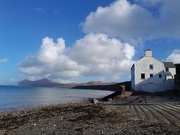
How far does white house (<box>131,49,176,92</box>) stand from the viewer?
61531 millimetres

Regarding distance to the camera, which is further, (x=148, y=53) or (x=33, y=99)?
(x=33, y=99)

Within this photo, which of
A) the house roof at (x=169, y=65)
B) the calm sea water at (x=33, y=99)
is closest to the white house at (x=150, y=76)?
the house roof at (x=169, y=65)

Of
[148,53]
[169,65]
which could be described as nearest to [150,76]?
[148,53]

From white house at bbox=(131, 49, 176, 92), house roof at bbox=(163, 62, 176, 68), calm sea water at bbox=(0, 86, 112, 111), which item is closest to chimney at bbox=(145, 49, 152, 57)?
white house at bbox=(131, 49, 176, 92)

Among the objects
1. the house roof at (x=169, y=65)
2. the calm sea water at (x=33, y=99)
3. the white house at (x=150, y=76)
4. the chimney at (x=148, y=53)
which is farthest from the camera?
the house roof at (x=169, y=65)

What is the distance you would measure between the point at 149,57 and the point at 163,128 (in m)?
49.4

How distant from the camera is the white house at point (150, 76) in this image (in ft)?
202

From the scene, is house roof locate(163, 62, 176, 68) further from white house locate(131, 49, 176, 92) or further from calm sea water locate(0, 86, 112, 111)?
calm sea water locate(0, 86, 112, 111)

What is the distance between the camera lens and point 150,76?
204 ft

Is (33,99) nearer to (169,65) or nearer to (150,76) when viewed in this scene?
(150,76)

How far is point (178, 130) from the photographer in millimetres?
14266

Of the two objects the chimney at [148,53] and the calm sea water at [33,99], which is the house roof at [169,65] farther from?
the calm sea water at [33,99]

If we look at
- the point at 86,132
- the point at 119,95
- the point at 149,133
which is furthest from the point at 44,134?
the point at 119,95

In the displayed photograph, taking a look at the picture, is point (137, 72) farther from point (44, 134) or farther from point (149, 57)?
point (44, 134)
